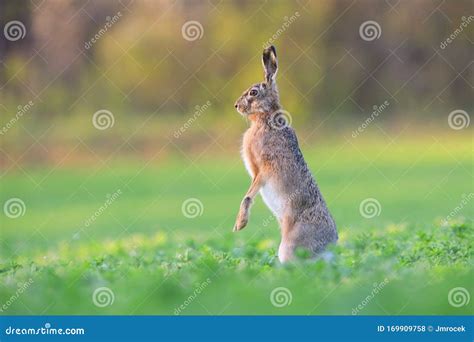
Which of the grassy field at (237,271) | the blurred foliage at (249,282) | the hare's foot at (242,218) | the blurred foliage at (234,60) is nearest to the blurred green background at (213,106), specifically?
the blurred foliage at (234,60)

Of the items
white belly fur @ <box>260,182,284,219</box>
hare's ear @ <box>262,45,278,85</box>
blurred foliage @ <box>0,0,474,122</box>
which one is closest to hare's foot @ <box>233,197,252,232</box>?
white belly fur @ <box>260,182,284,219</box>

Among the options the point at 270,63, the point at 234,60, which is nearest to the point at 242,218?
the point at 270,63

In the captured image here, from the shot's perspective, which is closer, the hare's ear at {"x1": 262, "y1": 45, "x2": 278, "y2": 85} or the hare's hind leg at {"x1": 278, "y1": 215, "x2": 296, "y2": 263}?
the hare's hind leg at {"x1": 278, "y1": 215, "x2": 296, "y2": 263}

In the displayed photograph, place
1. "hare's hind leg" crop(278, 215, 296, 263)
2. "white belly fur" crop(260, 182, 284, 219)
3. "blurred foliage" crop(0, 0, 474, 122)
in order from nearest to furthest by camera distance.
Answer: "hare's hind leg" crop(278, 215, 296, 263)
"white belly fur" crop(260, 182, 284, 219)
"blurred foliage" crop(0, 0, 474, 122)

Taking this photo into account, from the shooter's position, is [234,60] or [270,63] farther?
[234,60]

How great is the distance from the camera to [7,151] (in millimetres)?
18062

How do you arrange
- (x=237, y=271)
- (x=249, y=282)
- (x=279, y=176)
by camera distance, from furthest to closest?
(x=279, y=176), (x=237, y=271), (x=249, y=282)

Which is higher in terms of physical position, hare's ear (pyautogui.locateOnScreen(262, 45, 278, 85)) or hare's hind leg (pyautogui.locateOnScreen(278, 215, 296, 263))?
hare's ear (pyautogui.locateOnScreen(262, 45, 278, 85))

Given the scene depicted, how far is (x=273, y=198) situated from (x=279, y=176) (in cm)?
24

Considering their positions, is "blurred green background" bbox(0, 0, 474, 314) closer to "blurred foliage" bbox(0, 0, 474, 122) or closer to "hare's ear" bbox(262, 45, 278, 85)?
"blurred foliage" bbox(0, 0, 474, 122)

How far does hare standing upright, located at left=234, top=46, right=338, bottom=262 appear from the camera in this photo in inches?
370

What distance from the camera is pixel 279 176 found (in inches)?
377

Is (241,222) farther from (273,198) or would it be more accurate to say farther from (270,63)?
(270,63)

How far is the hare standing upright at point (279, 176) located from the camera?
9391 millimetres
